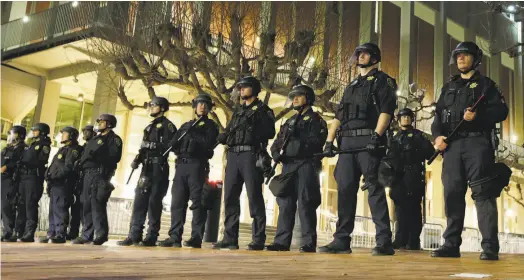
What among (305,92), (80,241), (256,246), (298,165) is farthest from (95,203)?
(305,92)

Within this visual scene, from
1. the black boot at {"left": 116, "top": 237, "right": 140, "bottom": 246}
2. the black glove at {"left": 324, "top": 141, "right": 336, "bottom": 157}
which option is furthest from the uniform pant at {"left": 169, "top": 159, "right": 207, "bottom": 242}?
the black glove at {"left": 324, "top": 141, "right": 336, "bottom": 157}

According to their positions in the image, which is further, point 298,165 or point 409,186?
point 409,186

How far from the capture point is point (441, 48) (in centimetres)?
2503

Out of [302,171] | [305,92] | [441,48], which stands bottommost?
[302,171]

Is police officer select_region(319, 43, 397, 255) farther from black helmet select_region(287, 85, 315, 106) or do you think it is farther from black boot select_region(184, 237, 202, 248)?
black boot select_region(184, 237, 202, 248)

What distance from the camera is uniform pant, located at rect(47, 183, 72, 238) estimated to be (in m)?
8.38

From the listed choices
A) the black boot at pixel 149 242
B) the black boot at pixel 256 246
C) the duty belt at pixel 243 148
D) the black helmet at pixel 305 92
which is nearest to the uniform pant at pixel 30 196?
the black boot at pixel 149 242

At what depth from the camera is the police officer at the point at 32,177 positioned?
29.9 ft

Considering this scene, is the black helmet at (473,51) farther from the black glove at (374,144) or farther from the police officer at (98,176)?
the police officer at (98,176)

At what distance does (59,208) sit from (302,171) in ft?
14.6

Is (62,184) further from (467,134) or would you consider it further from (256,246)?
(467,134)

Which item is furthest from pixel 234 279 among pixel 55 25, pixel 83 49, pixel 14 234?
pixel 55 25

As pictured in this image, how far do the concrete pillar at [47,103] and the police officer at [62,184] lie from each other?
9865mm

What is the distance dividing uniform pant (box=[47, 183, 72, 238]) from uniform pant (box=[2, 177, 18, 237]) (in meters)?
1.21
